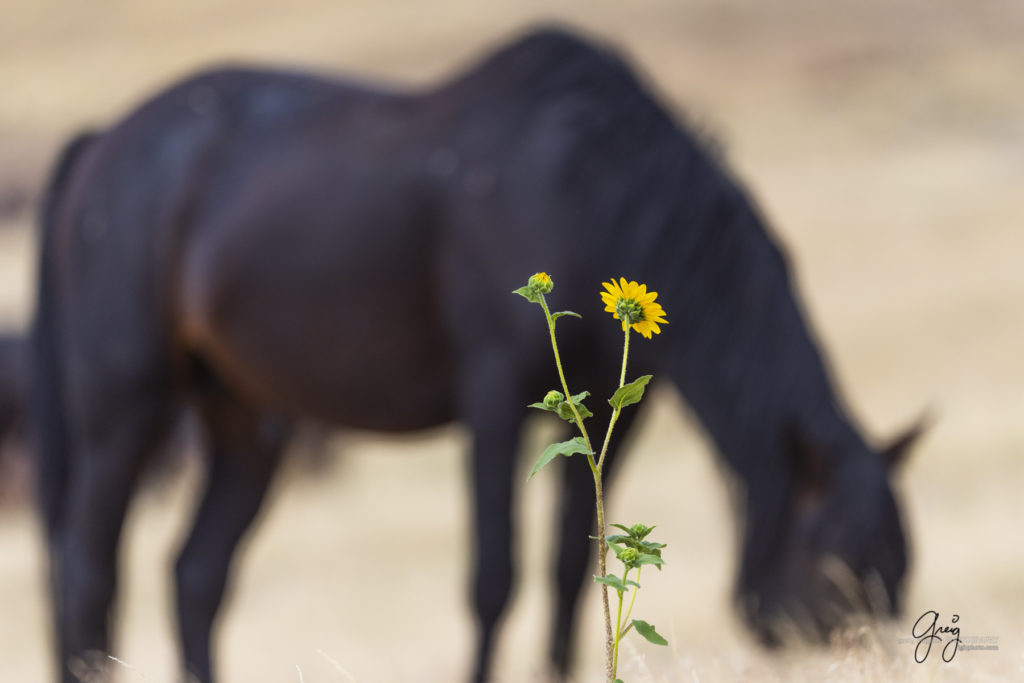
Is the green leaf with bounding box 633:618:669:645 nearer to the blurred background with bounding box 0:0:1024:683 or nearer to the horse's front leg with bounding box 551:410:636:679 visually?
the blurred background with bounding box 0:0:1024:683

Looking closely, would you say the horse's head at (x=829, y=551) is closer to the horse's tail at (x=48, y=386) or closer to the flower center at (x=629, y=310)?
the flower center at (x=629, y=310)

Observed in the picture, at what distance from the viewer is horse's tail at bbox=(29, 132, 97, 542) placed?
515 cm

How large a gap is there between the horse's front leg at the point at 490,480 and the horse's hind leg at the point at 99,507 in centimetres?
125

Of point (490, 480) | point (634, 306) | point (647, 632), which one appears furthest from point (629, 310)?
point (490, 480)

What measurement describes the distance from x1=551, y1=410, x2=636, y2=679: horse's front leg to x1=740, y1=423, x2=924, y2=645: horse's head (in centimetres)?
66

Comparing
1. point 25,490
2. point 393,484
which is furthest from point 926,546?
point 25,490

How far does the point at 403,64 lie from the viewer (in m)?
43.3

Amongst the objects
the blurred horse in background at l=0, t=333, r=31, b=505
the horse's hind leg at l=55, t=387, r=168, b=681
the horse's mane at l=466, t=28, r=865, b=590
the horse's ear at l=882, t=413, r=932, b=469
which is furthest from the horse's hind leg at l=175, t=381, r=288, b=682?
the blurred horse in background at l=0, t=333, r=31, b=505

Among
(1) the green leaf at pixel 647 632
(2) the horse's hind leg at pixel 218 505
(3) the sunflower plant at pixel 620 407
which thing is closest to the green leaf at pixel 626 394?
(3) the sunflower plant at pixel 620 407

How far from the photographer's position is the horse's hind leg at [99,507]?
4766 millimetres

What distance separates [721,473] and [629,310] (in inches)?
99.2

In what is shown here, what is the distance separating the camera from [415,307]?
4.48 meters

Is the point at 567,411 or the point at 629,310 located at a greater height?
the point at 629,310

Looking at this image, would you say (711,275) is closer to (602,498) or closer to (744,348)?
(744,348)
